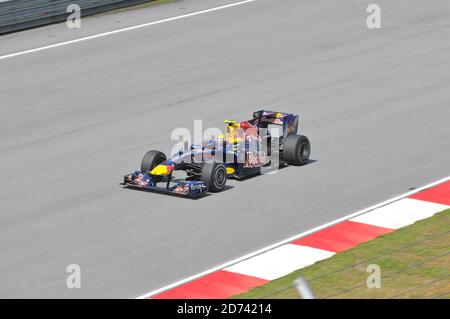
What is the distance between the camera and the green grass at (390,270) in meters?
11.4

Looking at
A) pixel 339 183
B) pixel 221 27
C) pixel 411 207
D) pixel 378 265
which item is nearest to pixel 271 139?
pixel 339 183

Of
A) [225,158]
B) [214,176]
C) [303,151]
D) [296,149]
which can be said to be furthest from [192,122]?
[214,176]

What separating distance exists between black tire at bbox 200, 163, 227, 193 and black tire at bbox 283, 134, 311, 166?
1375 millimetres

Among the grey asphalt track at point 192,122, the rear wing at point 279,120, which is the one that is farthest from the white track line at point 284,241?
the rear wing at point 279,120

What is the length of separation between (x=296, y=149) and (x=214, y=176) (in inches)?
65.9

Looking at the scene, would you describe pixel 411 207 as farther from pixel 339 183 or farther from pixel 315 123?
pixel 315 123

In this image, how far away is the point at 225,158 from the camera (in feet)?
51.2

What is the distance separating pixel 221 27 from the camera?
84.4 feet

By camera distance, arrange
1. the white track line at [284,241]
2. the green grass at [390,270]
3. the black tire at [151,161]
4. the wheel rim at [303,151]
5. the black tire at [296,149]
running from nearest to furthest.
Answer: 1. the green grass at [390,270]
2. the white track line at [284,241]
3. the black tire at [151,161]
4. the black tire at [296,149]
5. the wheel rim at [303,151]

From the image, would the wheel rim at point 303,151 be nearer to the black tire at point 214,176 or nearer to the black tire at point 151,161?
the black tire at point 214,176

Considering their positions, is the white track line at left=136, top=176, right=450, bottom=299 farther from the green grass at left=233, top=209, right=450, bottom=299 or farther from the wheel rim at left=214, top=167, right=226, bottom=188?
the wheel rim at left=214, top=167, right=226, bottom=188

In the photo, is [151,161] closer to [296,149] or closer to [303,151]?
[296,149]

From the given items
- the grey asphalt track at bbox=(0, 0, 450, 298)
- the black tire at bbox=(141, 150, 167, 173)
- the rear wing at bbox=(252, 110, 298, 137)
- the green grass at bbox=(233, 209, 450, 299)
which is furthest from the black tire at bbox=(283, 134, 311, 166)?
the green grass at bbox=(233, 209, 450, 299)

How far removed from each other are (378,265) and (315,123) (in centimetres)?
649
